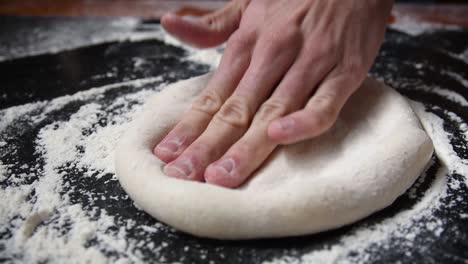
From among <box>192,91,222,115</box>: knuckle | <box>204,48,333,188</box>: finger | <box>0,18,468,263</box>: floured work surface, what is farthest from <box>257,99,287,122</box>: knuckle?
<box>0,18,468,263</box>: floured work surface

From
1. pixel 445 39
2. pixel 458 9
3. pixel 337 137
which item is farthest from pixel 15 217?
pixel 458 9

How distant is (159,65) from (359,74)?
0.78 meters

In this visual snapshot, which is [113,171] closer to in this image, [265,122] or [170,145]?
[170,145]

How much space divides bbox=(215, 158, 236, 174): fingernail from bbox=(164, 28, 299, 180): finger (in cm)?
4

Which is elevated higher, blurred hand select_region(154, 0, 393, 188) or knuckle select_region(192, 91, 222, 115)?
blurred hand select_region(154, 0, 393, 188)

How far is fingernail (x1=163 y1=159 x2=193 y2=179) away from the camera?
2.57 feet

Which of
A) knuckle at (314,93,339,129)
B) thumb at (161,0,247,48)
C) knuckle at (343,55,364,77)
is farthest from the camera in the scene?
thumb at (161,0,247,48)

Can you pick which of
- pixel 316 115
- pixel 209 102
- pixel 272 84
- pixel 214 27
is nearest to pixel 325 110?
pixel 316 115

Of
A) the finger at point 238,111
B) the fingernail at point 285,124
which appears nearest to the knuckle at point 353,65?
the finger at point 238,111

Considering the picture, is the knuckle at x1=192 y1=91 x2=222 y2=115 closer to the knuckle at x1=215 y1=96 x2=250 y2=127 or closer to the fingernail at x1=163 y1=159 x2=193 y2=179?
the knuckle at x1=215 y1=96 x2=250 y2=127

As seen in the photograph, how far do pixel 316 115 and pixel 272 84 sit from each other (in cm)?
17

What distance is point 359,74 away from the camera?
3.09 feet

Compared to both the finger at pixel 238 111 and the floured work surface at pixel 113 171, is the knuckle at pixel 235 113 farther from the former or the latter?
the floured work surface at pixel 113 171

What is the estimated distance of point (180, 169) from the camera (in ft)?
2.60
